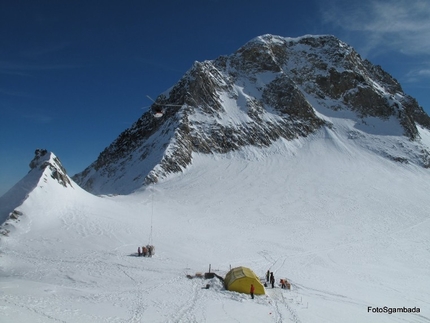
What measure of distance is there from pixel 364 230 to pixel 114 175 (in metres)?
39.0

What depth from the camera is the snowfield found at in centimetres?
1362

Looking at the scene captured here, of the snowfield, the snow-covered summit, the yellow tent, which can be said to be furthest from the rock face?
the yellow tent

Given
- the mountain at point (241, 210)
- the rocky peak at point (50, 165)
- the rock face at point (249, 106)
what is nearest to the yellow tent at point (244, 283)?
the mountain at point (241, 210)

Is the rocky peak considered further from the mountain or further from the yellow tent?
the yellow tent

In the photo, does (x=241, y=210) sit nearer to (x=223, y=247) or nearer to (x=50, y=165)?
(x=223, y=247)

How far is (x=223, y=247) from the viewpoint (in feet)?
83.1

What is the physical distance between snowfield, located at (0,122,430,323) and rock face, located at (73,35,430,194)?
19.5ft

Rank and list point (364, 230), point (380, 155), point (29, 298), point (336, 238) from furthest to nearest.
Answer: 1. point (380, 155)
2. point (364, 230)
3. point (336, 238)
4. point (29, 298)

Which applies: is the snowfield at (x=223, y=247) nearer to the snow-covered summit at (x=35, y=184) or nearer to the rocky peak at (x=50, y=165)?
the snow-covered summit at (x=35, y=184)

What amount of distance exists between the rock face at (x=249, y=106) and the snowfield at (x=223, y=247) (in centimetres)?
594

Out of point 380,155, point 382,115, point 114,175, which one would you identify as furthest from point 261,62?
point 114,175

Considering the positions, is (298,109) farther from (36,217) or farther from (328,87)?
(36,217)

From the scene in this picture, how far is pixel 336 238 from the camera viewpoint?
30.8 meters

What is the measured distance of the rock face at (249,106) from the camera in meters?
54.9
